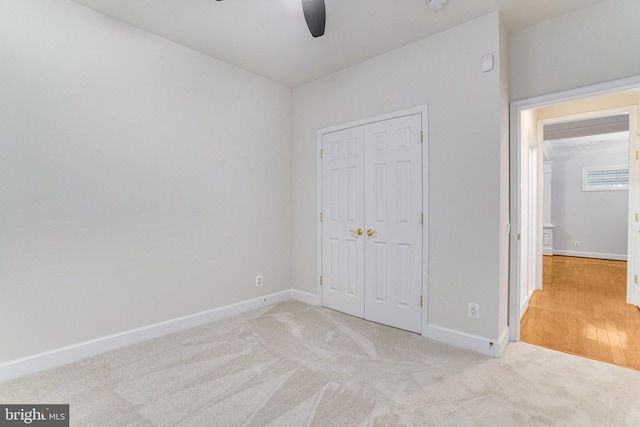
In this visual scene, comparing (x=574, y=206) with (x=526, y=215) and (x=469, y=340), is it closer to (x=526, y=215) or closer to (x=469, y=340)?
(x=526, y=215)

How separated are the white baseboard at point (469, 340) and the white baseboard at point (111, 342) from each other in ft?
6.37

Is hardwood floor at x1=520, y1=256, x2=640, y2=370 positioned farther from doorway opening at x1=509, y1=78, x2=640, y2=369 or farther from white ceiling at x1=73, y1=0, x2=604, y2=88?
white ceiling at x1=73, y1=0, x2=604, y2=88

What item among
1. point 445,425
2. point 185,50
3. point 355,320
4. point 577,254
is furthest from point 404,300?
point 577,254

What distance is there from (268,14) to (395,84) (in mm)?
1341

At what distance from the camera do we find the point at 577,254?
729 centimetres

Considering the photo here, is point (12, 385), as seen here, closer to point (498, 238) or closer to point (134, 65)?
point (134, 65)

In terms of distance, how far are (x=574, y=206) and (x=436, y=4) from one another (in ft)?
25.2

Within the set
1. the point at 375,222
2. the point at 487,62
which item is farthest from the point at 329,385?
the point at 487,62

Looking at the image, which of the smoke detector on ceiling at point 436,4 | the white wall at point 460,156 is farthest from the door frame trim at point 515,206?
the smoke detector on ceiling at point 436,4

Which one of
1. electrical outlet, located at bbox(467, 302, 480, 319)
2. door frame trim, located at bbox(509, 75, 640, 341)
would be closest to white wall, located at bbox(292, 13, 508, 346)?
electrical outlet, located at bbox(467, 302, 480, 319)

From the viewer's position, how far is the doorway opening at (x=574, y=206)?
2611mm

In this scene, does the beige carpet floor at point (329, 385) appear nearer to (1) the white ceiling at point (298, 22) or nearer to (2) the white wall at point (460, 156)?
(2) the white wall at point (460, 156)

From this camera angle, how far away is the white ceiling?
89.0 inches

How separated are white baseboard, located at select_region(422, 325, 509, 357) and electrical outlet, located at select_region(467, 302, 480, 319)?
0.55 feet
